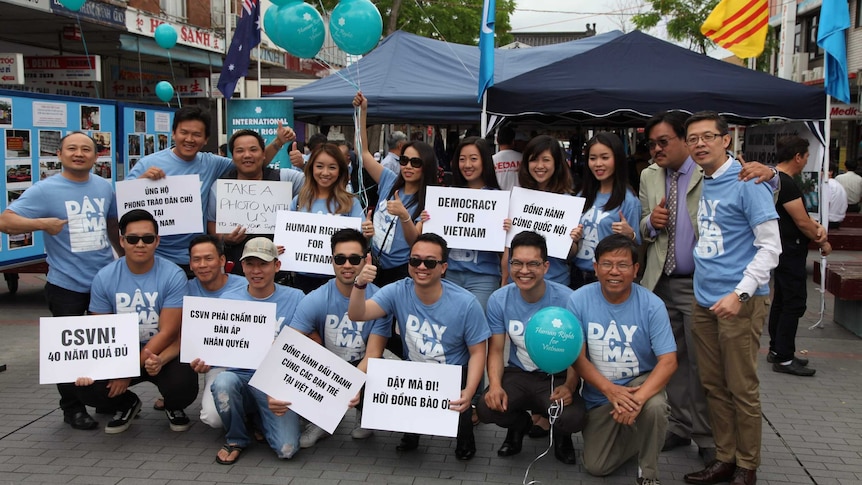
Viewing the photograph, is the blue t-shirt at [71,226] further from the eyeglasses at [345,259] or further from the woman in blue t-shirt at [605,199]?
the woman in blue t-shirt at [605,199]

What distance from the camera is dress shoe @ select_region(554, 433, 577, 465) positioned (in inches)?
177

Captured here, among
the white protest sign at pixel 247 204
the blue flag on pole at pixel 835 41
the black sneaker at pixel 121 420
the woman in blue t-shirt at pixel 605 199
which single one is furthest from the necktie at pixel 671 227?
the black sneaker at pixel 121 420

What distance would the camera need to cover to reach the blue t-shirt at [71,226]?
4.89 meters

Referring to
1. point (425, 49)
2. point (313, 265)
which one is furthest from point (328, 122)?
point (313, 265)

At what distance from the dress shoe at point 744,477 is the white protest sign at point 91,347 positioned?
352cm

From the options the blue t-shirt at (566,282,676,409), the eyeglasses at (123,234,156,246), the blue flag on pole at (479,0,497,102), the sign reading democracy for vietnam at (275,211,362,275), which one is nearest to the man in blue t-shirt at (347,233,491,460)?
the blue t-shirt at (566,282,676,409)

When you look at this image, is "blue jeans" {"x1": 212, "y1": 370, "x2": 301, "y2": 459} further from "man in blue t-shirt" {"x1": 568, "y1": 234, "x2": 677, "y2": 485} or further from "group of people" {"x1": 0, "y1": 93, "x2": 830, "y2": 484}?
"man in blue t-shirt" {"x1": 568, "y1": 234, "x2": 677, "y2": 485}

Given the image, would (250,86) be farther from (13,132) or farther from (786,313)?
(786,313)

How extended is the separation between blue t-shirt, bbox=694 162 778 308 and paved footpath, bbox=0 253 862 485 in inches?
46.1

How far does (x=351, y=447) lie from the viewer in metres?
4.72

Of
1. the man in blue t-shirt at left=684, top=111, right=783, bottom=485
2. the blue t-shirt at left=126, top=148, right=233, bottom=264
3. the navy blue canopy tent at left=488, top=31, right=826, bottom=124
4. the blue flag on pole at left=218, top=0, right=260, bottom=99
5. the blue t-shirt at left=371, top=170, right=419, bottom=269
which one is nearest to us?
the man in blue t-shirt at left=684, top=111, right=783, bottom=485

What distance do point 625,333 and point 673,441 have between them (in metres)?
1.04

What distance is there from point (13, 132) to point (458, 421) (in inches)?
256

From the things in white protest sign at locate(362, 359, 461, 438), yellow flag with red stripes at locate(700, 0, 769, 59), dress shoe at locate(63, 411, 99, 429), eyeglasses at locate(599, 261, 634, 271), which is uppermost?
yellow flag with red stripes at locate(700, 0, 769, 59)
